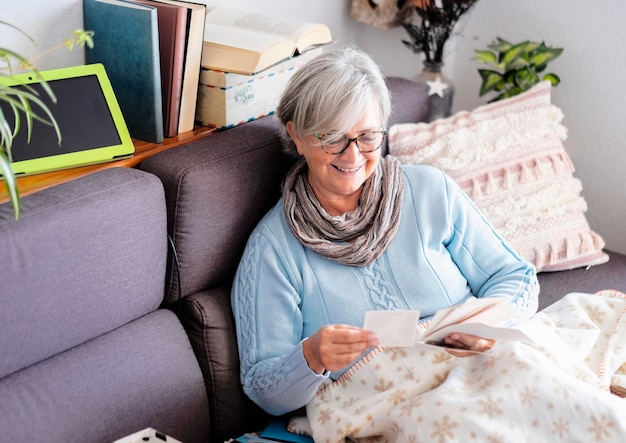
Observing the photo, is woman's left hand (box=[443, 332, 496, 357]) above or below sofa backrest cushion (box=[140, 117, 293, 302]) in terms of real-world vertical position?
below

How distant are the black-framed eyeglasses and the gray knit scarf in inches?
4.4

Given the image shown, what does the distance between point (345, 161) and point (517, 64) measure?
1.06m

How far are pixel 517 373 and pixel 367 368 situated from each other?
31 centimetres

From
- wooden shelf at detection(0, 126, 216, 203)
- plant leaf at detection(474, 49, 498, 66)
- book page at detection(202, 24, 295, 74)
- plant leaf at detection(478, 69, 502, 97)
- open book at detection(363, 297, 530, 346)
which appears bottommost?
open book at detection(363, 297, 530, 346)

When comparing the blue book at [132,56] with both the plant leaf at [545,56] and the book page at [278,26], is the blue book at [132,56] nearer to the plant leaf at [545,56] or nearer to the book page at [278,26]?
the book page at [278,26]

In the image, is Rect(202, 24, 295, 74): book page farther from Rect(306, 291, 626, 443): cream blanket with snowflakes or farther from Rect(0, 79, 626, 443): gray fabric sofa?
Rect(306, 291, 626, 443): cream blanket with snowflakes

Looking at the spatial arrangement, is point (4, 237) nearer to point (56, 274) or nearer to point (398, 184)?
point (56, 274)

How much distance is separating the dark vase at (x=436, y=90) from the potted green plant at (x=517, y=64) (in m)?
0.13

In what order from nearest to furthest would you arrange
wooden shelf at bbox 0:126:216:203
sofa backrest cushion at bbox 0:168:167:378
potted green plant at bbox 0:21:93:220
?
potted green plant at bbox 0:21:93:220
sofa backrest cushion at bbox 0:168:167:378
wooden shelf at bbox 0:126:216:203

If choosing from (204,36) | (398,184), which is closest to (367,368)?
(398,184)

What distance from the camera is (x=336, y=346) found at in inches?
59.7

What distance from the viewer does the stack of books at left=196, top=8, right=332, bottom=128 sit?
1890mm

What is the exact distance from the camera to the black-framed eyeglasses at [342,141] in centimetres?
A: 172

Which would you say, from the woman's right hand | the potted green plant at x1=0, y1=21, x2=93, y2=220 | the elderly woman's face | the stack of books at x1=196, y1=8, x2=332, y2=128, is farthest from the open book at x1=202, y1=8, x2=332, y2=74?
the woman's right hand
